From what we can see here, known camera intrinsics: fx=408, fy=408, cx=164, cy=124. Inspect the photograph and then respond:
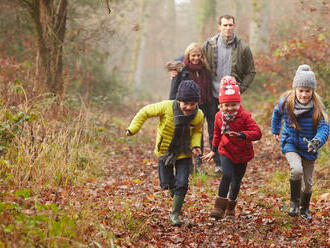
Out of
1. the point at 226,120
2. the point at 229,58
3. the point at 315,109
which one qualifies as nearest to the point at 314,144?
the point at 315,109

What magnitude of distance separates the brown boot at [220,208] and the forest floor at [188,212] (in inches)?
3.5

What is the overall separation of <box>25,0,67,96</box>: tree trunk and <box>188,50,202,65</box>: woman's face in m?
4.07

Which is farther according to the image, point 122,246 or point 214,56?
point 214,56

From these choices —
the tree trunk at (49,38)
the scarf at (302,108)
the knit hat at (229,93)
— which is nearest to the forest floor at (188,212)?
the scarf at (302,108)

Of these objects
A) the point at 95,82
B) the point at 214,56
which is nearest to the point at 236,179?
the point at 214,56

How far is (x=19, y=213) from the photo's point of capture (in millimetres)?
3834

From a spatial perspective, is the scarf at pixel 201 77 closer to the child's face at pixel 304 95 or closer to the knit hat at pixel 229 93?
the knit hat at pixel 229 93

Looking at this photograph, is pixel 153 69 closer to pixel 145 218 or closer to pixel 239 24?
pixel 239 24

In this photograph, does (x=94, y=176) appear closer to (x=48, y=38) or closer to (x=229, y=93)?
(x=229, y=93)

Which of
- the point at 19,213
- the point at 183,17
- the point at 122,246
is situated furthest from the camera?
the point at 183,17

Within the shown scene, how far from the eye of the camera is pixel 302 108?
17.2 feet

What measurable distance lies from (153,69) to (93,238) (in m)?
41.4

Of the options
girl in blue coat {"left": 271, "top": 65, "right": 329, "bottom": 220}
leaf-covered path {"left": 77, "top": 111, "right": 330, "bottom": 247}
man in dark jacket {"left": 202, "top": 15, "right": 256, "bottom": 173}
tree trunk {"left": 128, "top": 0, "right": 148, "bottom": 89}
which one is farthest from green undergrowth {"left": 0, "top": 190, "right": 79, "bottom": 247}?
tree trunk {"left": 128, "top": 0, "right": 148, "bottom": 89}

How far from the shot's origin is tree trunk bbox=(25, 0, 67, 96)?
32.9 feet
